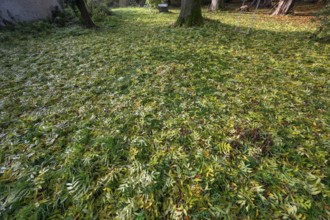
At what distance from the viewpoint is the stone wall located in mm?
6711

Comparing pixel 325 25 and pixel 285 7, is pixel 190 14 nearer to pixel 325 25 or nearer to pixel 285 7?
pixel 325 25

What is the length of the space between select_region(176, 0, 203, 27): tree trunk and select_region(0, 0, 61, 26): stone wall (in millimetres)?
6985

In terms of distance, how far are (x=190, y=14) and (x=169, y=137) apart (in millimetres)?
5973

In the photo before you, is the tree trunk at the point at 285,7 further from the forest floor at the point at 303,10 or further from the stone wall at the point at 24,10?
the stone wall at the point at 24,10

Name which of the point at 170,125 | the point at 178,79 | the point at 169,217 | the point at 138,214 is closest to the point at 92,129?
the point at 170,125

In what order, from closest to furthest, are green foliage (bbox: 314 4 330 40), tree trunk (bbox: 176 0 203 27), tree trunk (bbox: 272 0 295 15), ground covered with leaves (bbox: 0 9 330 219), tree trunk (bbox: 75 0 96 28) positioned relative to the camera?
1. ground covered with leaves (bbox: 0 9 330 219)
2. green foliage (bbox: 314 4 330 40)
3. tree trunk (bbox: 176 0 203 27)
4. tree trunk (bbox: 75 0 96 28)
5. tree trunk (bbox: 272 0 295 15)

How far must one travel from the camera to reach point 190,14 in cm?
631

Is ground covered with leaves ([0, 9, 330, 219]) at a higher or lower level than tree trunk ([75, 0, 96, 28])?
lower

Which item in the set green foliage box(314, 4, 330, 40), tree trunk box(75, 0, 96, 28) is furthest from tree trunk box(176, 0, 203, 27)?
tree trunk box(75, 0, 96, 28)

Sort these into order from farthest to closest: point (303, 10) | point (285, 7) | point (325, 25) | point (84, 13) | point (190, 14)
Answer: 1. point (303, 10)
2. point (285, 7)
3. point (84, 13)
4. point (190, 14)
5. point (325, 25)

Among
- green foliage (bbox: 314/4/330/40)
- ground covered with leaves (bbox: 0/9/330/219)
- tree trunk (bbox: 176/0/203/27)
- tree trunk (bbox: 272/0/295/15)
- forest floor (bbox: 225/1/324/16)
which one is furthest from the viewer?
forest floor (bbox: 225/1/324/16)

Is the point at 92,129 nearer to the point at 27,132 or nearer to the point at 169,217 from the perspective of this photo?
the point at 27,132

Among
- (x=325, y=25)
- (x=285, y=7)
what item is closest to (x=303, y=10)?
(x=285, y=7)

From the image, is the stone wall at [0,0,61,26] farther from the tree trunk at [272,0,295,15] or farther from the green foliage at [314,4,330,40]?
the tree trunk at [272,0,295,15]
